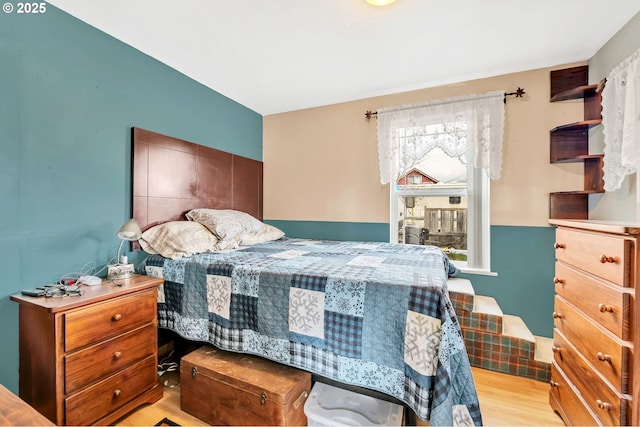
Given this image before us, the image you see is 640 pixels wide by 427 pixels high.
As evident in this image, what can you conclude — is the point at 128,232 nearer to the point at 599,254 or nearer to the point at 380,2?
the point at 380,2

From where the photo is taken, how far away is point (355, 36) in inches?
78.0

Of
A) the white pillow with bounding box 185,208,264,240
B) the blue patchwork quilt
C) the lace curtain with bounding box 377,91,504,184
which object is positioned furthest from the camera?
the lace curtain with bounding box 377,91,504,184

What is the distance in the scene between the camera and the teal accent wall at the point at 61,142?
148 centimetres

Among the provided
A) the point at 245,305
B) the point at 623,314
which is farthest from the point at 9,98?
the point at 623,314

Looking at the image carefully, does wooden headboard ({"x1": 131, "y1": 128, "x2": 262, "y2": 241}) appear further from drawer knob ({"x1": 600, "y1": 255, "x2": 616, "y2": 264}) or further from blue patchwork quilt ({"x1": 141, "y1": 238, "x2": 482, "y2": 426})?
drawer knob ({"x1": 600, "y1": 255, "x2": 616, "y2": 264})

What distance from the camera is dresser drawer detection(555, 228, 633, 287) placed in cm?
101

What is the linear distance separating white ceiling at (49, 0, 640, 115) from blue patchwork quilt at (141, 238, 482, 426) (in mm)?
1581

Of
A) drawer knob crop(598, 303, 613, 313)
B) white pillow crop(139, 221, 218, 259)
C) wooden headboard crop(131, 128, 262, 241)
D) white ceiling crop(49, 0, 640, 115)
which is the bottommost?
drawer knob crop(598, 303, 613, 313)

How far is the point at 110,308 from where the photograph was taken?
1.42m

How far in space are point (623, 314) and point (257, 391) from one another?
61.2 inches

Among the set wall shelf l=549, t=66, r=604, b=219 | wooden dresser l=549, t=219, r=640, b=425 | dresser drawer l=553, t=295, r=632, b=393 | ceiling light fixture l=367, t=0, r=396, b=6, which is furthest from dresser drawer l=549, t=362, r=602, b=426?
ceiling light fixture l=367, t=0, r=396, b=6

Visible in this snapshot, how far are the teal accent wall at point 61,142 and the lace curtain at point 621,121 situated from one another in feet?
10.8

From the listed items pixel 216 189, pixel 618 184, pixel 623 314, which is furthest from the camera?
pixel 216 189

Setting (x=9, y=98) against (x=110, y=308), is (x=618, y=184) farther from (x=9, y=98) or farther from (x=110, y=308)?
(x=9, y=98)
